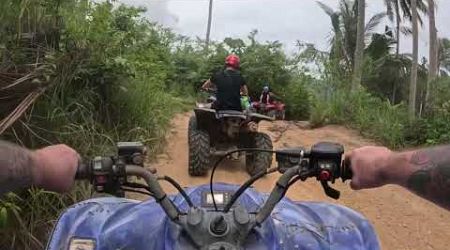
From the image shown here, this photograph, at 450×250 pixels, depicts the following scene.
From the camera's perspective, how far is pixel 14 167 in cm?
176

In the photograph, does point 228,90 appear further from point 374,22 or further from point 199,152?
point 374,22

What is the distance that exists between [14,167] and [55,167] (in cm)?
13

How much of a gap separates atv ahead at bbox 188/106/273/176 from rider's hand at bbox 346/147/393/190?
18.0 ft

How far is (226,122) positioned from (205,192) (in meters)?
5.75

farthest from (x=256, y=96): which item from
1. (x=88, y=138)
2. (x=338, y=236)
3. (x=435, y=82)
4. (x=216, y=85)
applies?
(x=338, y=236)

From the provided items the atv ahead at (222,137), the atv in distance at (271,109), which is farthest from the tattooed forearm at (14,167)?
the atv in distance at (271,109)

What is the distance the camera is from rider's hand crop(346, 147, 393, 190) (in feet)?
6.21

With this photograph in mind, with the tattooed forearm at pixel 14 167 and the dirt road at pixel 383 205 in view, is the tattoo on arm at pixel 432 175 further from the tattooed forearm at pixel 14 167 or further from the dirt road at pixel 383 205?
the dirt road at pixel 383 205

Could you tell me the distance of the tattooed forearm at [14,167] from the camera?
5.69 feet

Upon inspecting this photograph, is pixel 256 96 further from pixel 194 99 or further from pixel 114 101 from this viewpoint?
pixel 114 101

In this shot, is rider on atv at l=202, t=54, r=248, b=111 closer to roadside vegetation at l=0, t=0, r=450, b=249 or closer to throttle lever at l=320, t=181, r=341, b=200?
roadside vegetation at l=0, t=0, r=450, b=249

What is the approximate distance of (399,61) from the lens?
2803cm

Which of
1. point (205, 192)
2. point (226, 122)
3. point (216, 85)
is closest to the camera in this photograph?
point (205, 192)

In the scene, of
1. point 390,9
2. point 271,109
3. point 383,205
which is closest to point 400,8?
point 390,9
